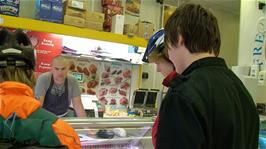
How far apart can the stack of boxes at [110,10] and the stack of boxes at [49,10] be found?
1.00 metres

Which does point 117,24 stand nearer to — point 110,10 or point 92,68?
point 110,10

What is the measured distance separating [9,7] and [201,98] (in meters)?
4.54

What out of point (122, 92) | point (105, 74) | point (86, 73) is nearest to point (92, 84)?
Result: point (86, 73)

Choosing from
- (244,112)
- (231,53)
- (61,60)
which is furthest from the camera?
(231,53)

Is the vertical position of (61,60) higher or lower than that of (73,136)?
higher

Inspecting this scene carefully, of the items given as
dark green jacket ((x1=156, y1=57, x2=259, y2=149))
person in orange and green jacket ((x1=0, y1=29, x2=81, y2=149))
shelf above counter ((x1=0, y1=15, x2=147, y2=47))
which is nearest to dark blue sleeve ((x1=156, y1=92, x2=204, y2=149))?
dark green jacket ((x1=156, y1=57, x2=259, y2=149))

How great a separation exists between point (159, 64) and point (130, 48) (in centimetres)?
490

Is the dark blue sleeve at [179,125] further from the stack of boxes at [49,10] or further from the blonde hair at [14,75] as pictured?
the stack of boxes at [49,10]

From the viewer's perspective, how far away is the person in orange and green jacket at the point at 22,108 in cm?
126

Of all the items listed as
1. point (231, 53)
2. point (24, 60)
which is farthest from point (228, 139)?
point (231, 53)

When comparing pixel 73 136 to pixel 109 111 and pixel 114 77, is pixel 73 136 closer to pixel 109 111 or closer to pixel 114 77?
pixel 109 111

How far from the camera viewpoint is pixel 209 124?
1.03m

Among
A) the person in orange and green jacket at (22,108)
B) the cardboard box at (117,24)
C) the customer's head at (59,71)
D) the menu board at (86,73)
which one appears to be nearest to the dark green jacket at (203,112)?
the person in orange and green jacket at (22,108)

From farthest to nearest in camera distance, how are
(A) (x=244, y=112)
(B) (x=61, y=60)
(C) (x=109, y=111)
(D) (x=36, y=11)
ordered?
(C) (x=109, y=111), (D) (x=36, y=11), (B) (x=61, y=60), (A) (x=244, y=112)
